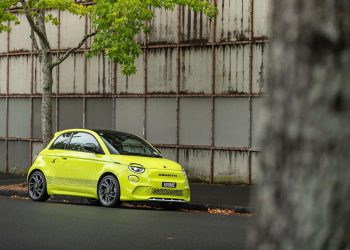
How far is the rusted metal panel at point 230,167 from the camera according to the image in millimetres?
21156

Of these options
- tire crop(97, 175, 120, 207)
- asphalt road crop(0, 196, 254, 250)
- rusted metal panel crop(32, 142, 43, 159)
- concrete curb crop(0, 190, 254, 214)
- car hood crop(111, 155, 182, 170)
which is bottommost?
concrete curb crop(0, 190, 254, 214)

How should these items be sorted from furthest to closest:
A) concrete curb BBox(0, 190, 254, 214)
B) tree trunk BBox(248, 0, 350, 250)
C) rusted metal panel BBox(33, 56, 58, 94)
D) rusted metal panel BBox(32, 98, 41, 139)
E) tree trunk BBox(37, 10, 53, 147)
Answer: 1. rusted metal panel BBox(32, 98, 41, 139)
2. rusted metal panel BBox(33, 56, 58, 94)
3. tree trunk BBox(37, 10, 53, 147)
4. concrete curb BBox(0, 190, 254, 214)
5. tree trunk BBox(248, 0, 350, 250)

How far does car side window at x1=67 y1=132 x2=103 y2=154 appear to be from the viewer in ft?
50.9

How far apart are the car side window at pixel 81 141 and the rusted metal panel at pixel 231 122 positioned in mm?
6742

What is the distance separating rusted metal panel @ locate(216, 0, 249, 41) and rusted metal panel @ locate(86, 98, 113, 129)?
A: 15.8 ft

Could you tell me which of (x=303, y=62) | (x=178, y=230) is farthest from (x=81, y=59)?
(x=303, y=62)

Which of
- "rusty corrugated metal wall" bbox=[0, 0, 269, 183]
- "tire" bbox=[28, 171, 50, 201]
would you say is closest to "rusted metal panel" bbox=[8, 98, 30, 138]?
"rusty corrugated metal wall" bbox=[0, 0, 269, 183]

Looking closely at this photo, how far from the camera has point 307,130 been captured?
2.69 m

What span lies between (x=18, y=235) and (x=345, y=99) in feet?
27.7

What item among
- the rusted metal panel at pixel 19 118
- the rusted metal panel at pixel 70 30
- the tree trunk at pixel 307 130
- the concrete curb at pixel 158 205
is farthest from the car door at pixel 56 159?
the tree trunk at pixel 307 130

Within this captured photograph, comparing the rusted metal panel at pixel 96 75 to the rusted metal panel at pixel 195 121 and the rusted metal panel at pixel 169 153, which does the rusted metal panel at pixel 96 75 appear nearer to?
the rusted metal panel at pixel 169 153

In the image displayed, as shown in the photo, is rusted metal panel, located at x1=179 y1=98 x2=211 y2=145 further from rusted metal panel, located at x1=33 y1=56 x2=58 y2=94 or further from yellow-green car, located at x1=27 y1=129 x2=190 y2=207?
yellow-green car, located at x1=27 y1=129 x2=190 y2=207

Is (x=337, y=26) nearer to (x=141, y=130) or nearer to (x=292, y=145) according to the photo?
(x=292, y=145)

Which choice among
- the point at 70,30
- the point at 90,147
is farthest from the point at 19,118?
the point at 90,147
